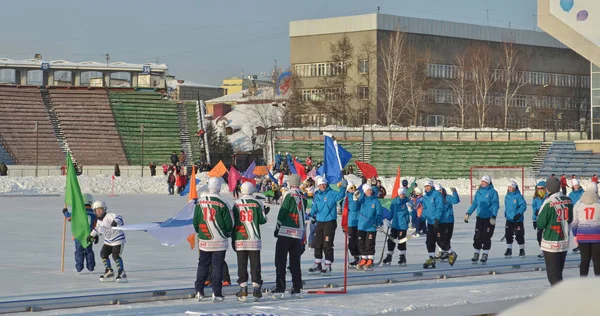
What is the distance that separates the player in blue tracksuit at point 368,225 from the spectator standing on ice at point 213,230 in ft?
16.5

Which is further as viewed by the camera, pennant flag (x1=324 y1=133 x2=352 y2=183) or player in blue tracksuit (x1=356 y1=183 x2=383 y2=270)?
pennant flag (x1=324 y1=133 x2=352 y2=183)

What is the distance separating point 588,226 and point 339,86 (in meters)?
62.1

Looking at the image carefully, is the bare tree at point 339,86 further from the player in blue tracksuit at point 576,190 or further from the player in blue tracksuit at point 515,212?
the player in blue tracksuit at point 515,212

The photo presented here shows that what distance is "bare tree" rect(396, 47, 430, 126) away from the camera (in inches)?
2803

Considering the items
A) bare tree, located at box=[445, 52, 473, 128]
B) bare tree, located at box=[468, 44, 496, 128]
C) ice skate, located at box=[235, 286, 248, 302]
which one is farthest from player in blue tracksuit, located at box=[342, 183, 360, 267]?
bare tree, located at box=[445, 52, 473, 128]

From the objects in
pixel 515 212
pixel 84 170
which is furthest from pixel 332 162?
pixel 84 170

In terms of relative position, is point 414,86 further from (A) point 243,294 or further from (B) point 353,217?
(A) point 243,294

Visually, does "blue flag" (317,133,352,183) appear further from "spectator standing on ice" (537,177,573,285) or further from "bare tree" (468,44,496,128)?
"bare tree" (468,44,496,128)

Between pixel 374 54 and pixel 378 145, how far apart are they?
791 inches

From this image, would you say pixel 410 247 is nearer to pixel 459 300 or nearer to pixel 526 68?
pixel 459 300

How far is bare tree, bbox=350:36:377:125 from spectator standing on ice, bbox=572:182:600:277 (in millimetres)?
59956

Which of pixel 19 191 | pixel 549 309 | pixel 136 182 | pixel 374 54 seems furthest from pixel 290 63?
pixel 549 309

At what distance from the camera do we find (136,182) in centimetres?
4719

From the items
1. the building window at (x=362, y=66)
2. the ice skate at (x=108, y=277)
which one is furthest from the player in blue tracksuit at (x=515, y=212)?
the building window at (x=362, y=66)
